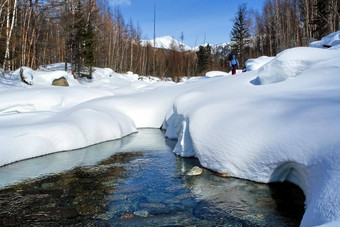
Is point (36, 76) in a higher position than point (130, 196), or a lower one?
higher

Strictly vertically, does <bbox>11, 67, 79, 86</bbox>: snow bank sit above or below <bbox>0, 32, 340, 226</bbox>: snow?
above

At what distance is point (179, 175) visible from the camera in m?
4.56

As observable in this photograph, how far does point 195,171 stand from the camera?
4.64 metres

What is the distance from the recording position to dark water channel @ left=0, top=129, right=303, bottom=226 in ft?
9.81

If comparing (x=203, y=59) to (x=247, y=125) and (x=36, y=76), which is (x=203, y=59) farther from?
(x=247, y=125)

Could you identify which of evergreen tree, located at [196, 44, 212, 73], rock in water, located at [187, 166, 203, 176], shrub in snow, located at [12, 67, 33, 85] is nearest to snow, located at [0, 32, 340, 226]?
rock in water, located at [187, 166, 203, 176]

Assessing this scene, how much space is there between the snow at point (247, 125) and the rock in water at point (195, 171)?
183mm

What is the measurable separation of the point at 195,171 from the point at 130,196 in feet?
4.67

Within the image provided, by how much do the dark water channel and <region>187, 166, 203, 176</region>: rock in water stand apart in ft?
0.31

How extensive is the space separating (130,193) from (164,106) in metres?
6.72

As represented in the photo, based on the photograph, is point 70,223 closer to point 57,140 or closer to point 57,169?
point 57,169

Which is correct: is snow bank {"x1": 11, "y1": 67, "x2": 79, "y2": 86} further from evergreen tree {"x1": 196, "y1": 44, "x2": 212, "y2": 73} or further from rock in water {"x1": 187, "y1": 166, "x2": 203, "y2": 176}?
evergreen tree {"x1": 196, "y1": 44, "x2": 212, "y2": 73}

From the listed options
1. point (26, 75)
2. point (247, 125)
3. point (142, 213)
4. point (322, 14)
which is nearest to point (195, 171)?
point (247, 125)

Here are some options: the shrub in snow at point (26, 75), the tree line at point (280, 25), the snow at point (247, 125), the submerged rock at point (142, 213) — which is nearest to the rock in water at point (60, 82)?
the shrub in snow at point (26, 75)
